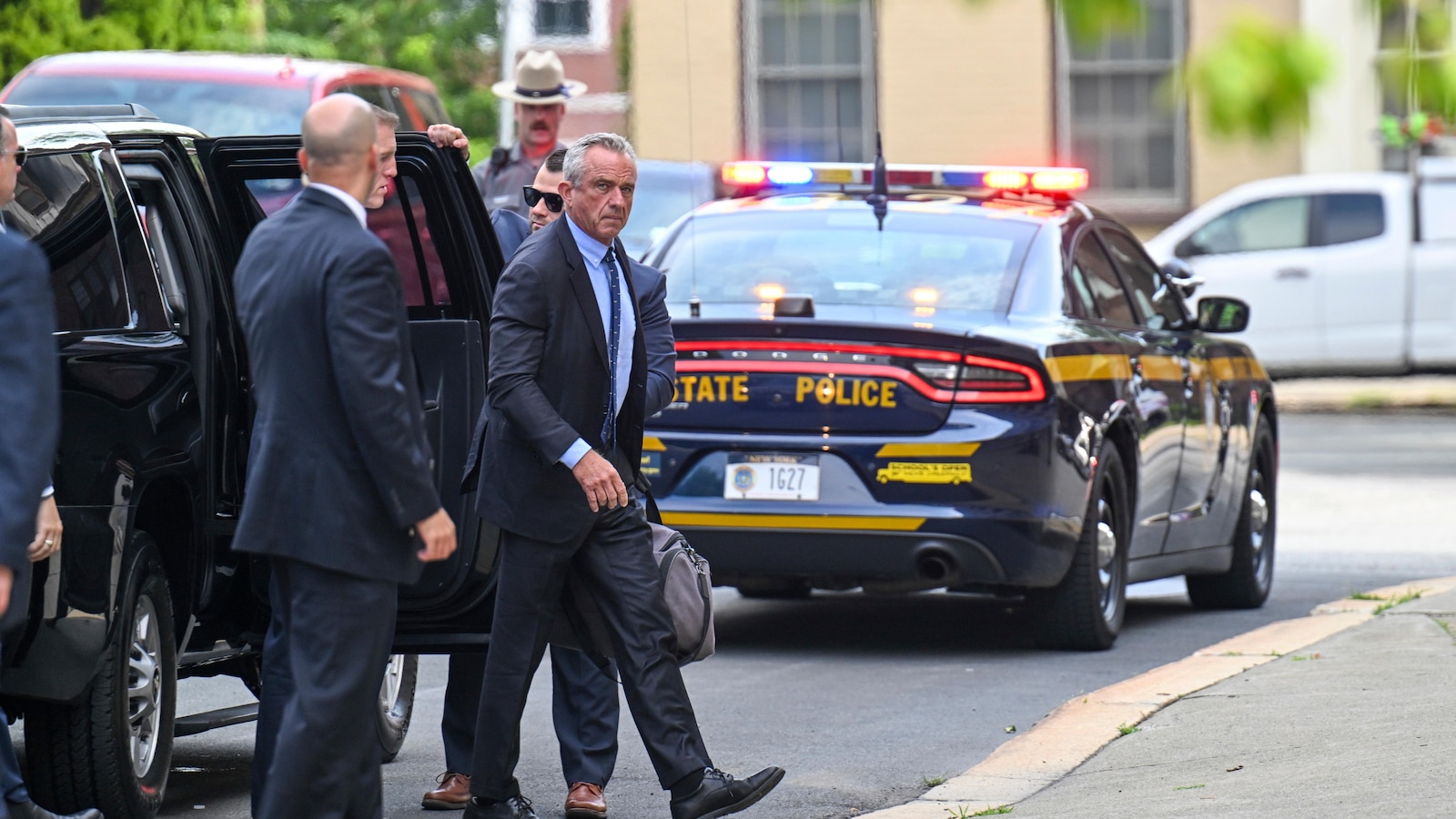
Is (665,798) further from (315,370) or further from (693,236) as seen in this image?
(693,236)

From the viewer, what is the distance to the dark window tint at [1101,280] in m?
8.91

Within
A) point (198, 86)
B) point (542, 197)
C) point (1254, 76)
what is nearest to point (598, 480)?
point (542, 197)

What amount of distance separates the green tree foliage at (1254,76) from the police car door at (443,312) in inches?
151

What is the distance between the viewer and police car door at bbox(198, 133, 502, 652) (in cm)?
593

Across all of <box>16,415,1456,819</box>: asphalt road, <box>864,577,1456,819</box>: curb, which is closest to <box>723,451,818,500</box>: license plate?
<box>16,415,1456,819</box>: asphalt road

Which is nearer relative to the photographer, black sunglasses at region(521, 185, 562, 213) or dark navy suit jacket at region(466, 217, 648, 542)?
dark navy suit jacket at region(466, 217, 648, 542)

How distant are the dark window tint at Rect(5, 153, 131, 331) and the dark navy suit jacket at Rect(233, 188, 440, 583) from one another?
1.07 m

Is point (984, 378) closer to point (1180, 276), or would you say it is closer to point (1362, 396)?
point (1180, 276)

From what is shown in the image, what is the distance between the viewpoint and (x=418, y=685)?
7.96 metres

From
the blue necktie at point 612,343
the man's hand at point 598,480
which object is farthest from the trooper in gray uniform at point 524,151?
the man's hand at point 598,480

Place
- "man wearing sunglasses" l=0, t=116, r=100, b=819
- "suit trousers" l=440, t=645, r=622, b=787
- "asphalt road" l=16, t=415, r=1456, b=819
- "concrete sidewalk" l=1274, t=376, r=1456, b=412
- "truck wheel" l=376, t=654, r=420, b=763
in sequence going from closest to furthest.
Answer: "man wearing sunglasses" l=0, t=116, r=100, b=819
"suit trousers" l=440, t=645, r=622, b=787
"asphalt road" l=16, t=415, r=1456, b=819
"truck wheel" l=376, t=654, r=420, b=763
"concrete sidewalk" l=1274, t=376, r=1456, b=412

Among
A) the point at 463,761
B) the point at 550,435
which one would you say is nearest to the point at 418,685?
the point at 463,761

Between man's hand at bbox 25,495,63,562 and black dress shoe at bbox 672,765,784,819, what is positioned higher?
man's hand at bbox 25,495,63,562

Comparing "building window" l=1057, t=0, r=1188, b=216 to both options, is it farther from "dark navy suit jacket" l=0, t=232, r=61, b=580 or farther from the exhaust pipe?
"dark navy suit jacket" l=0, t=232, r=61, b=580
